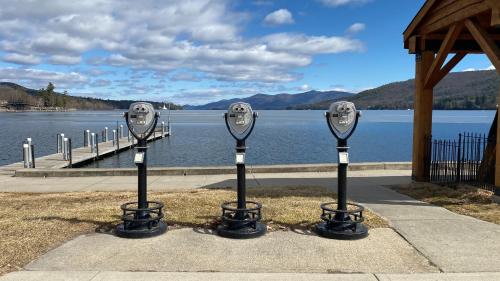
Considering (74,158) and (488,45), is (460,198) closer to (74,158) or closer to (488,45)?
(488,45)

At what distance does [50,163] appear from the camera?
752 inches

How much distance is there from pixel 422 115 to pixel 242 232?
646cm

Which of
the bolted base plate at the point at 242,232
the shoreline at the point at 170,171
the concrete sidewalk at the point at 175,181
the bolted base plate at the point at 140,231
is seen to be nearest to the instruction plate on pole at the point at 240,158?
the bolted base plate at the point at 242,232

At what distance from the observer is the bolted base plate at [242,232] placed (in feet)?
18.5

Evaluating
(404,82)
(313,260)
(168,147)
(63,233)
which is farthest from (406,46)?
(404,82)

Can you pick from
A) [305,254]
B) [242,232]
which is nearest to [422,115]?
[242,232]

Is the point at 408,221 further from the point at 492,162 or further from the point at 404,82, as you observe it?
the point at 404,82

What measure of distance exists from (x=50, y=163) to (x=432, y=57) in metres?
15.2

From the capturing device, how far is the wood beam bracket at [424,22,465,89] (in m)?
9.19

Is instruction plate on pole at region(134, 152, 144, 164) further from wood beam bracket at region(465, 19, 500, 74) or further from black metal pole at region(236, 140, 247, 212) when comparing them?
wood beam bracket at region(465, 19, 500, 74)

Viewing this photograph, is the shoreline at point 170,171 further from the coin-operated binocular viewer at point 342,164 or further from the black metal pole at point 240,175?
the coin-operated binocular viewer at point 342,164

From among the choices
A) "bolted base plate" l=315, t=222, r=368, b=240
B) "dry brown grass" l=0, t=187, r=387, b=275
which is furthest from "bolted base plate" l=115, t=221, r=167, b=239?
"bolted base plate" l=315, t=222, r=368, b=240

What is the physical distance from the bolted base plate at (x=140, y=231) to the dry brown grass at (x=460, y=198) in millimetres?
4580

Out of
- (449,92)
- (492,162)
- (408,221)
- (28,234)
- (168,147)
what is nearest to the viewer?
(28,234)
